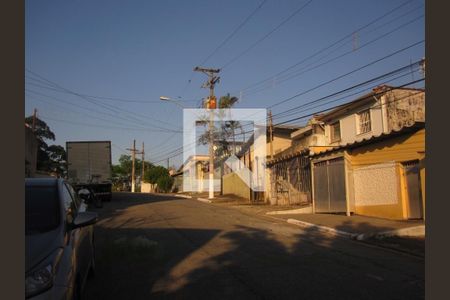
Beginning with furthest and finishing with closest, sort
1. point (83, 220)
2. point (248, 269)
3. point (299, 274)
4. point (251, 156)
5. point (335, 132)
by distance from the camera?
point (251, 156), point (335, 132), point (248, 269), point (299, 274), point (83, 220)

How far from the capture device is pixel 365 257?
362 inches

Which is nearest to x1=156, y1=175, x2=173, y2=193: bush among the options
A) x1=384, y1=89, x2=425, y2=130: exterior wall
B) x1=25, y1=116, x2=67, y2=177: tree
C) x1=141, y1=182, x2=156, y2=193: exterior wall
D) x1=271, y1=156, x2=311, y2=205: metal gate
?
x1=141, y1=182, x2=156, y2=193: exterior wall

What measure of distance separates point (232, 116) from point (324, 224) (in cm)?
3101

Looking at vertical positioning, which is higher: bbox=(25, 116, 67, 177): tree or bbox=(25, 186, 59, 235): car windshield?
bbox=(25, 116, 67, 177): tree

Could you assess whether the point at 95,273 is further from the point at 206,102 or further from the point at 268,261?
the point at 206,102

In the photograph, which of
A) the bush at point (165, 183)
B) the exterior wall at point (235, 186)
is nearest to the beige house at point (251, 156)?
the exterior wall at point (235, 186)

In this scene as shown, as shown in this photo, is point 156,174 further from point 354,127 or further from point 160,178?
point 354,127

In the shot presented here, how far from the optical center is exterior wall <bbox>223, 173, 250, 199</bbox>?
33769 mm

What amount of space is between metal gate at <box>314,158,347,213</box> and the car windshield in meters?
14.9

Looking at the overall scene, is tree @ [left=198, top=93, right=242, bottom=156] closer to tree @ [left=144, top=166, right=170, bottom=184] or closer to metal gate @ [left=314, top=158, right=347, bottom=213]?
tree @ [left=144, top=166, right=170, bottom=184]

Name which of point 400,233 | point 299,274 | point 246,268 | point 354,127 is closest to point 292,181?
point 354,127

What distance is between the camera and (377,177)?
Answer: 656 inches

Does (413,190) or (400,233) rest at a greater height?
(413,190)

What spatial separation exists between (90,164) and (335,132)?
15.8 metres
